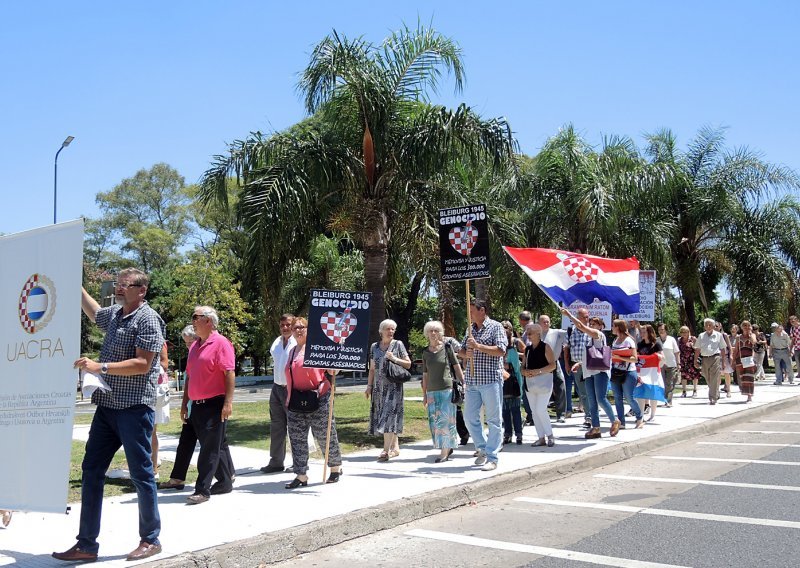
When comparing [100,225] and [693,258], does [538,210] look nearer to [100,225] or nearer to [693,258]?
[693,258]

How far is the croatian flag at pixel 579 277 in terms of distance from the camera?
1113 cm

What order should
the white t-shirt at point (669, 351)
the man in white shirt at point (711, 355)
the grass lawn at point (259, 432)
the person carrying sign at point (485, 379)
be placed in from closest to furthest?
the grass lawn at point (259, 432) < the person carrying sign at point (485, 379) < the white t-shirt at point (669, 351) < the man in white shirt at point (711, 355)

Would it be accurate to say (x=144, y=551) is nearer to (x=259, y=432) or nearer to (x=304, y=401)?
(x=304, y=401)

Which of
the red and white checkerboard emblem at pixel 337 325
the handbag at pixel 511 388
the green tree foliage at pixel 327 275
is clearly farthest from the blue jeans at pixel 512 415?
the green tree foliage at pixel 327 275

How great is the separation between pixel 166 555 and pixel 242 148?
30.2ft

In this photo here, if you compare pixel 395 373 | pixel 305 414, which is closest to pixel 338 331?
pixel 305 414

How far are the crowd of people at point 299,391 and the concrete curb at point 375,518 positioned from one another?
0.48 meters

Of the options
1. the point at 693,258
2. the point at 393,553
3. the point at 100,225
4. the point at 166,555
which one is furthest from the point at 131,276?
the point at 100,225

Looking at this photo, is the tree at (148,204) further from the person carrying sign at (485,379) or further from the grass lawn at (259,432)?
the person carrying sign at (485,379)

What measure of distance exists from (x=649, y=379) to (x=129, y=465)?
10154 millimetres

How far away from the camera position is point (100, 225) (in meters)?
63.0

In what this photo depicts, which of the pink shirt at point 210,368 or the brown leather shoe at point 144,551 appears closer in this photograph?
the brown leather shoe at point 144,551

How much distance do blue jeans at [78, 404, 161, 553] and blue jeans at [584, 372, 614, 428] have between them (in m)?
7.65

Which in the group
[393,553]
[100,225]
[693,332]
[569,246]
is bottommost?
[393,553]
